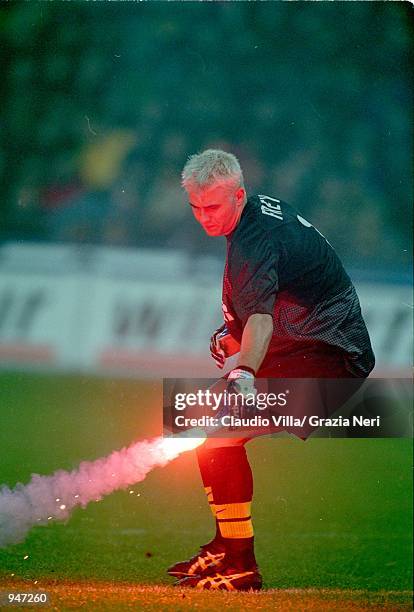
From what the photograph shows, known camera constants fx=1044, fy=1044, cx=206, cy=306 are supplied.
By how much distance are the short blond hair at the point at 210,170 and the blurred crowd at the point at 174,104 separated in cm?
4

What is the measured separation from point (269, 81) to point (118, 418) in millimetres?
1482

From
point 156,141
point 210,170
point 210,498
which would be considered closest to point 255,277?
point 210,170

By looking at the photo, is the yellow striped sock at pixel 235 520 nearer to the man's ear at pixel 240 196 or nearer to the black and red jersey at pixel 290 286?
the black and red jersey at pixel 290 286

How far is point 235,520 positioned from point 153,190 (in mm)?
1350

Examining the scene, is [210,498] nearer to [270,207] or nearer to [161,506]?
[161,506]

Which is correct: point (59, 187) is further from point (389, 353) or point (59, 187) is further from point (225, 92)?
point (389, 353)

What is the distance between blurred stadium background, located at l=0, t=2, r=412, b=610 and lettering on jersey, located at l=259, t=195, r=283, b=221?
0.15 feet

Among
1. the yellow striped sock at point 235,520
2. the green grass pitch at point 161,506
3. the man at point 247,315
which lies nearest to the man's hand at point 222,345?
the man at point 247,315

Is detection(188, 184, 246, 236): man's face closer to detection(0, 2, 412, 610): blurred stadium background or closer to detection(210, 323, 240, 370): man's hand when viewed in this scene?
detection(0, 2, 412, 610): blurred stadium background

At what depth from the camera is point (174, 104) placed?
420 cm

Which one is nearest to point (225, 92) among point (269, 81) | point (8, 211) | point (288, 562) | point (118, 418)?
point (269, 81)

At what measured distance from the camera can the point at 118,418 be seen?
4.17 m

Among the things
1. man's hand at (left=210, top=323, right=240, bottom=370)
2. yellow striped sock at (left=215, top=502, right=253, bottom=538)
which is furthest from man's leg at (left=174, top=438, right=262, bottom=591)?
man's hand at (left=210, top=323, right=240, bottom=370)

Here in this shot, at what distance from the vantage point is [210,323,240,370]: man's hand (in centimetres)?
414
